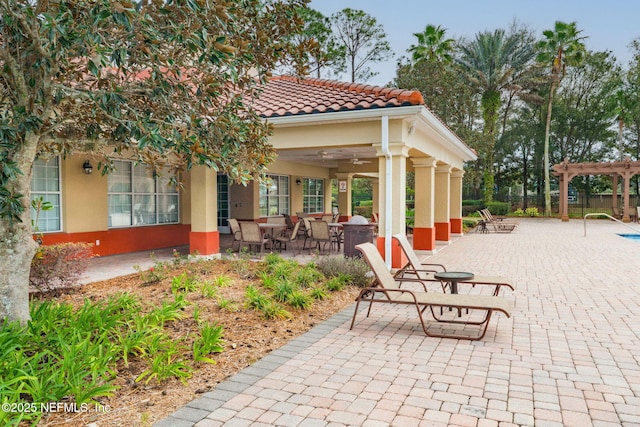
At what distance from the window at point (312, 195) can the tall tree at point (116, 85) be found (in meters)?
15.4

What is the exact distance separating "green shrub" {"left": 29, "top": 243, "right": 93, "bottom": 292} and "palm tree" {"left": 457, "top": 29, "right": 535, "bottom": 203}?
96.6 ft

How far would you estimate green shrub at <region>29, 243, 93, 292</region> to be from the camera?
6.46m

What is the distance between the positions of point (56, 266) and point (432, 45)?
27520mm

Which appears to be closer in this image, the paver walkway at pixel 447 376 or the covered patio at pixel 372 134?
the paver walkway at pixel 447 376

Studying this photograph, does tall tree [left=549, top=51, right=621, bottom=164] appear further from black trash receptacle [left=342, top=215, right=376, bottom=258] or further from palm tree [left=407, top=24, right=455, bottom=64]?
black trash receptacle [left=342, top=215, right=376, bottom=258]

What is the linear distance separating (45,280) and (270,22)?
4.94 m

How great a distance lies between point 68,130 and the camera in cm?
533

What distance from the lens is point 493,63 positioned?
3250cm

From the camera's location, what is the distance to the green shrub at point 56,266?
6457 mm

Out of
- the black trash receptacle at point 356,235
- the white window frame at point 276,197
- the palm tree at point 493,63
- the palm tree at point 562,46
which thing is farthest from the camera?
the palm tree at point 493,63

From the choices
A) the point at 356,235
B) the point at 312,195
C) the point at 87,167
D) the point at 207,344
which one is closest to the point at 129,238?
the point at 87,167

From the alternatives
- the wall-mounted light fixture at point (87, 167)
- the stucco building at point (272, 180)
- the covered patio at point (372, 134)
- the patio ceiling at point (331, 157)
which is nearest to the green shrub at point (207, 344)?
the covered patio at point (372, 134)

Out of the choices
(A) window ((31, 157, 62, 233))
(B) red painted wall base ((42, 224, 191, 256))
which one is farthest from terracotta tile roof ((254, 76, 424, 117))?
(B) red painted wall base ((42, 224, 191, 256))

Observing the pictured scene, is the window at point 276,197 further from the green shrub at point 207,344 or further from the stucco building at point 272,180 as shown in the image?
the green shrub at point 207,344
